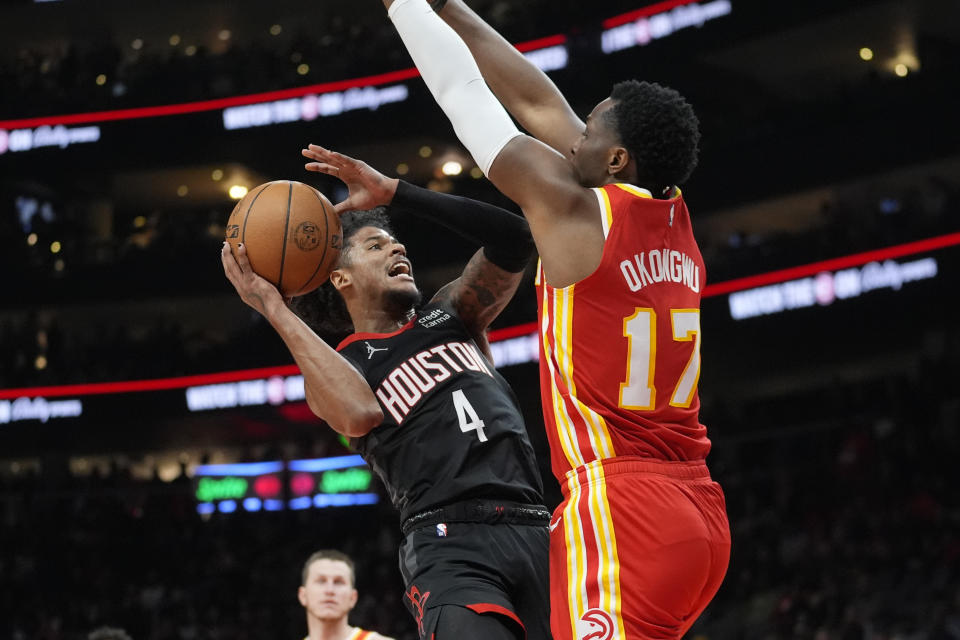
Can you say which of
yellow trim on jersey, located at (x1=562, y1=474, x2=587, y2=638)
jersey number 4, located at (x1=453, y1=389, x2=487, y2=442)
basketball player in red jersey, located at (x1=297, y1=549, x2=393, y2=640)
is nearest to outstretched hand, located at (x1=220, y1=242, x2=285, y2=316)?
jersey number 4, located at (x1=453, y1=389, x2=487, y2=442)

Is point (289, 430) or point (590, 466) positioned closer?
point (590, 466)

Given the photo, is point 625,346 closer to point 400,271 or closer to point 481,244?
point 481,244

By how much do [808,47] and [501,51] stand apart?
16872mm

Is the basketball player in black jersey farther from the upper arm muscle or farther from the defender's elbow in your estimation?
the upper arm muscle

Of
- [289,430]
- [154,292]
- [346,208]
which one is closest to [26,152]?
[154,292]

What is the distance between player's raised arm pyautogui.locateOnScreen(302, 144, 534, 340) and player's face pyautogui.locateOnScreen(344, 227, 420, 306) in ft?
0.60

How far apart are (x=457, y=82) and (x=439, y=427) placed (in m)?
A: 1.14

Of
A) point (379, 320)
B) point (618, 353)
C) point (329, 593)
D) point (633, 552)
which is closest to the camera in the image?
point (633, 552)

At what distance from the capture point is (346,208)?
3.69 meters

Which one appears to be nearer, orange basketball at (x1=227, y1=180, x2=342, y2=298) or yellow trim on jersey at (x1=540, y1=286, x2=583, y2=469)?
yellow trim on jersey at (x1=540, y1=286, x2=583, y2=469)

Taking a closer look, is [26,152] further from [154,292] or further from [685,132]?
[685,132]

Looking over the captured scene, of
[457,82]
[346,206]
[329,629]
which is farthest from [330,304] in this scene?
[329,629]

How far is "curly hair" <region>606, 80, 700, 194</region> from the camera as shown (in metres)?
2.94

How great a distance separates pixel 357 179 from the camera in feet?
11.9
